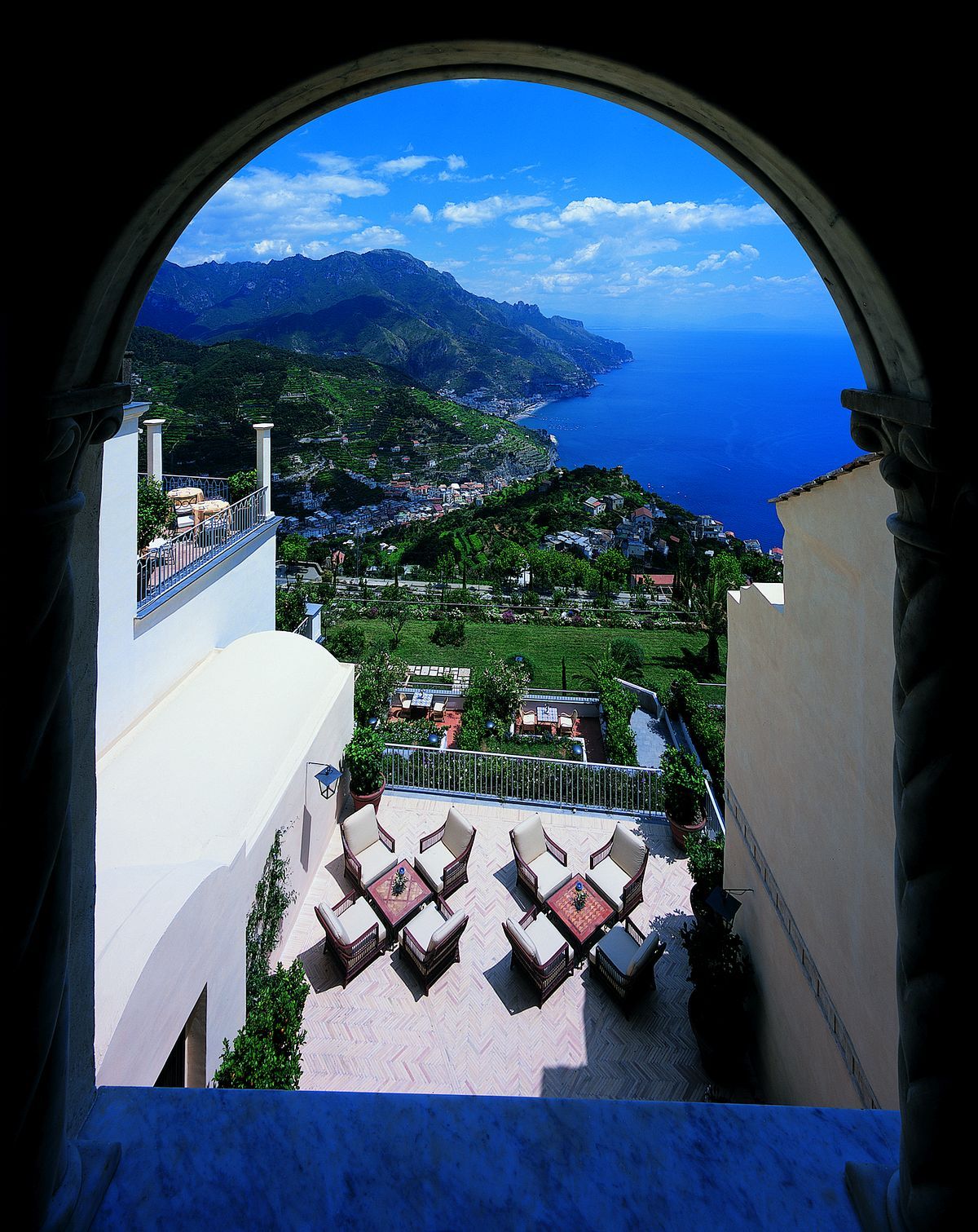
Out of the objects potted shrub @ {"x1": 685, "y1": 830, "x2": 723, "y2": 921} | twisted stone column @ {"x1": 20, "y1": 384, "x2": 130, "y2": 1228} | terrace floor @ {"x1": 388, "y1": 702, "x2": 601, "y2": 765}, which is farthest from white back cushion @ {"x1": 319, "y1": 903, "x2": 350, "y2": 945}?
terrace floor @ {"x1": 388, "y1": 702, "x2": 601, "y2": 765}

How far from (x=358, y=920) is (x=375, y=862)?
1005mm

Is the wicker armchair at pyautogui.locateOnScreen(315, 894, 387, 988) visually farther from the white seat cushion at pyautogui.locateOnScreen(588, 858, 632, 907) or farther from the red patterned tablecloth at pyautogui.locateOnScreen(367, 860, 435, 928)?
the white seat cushion at pyautogui.locateOnScreen(588, 858, 632, 907)

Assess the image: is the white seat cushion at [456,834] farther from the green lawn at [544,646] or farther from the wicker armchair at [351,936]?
the green lawn at [544,646]

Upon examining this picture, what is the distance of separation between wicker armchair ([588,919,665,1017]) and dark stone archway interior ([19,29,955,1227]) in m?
5.61

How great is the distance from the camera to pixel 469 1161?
1.49 m

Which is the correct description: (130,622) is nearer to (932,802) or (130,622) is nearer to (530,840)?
(530,840)

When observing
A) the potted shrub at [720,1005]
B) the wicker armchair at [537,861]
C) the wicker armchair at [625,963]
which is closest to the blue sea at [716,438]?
the wicker armchair at [537,861]

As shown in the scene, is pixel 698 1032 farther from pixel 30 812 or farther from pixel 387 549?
pixel 387 549

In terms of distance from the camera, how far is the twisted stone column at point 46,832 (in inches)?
47.0

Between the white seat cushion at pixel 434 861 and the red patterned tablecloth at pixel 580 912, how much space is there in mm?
1292

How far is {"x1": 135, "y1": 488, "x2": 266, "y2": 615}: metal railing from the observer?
8.07 meters

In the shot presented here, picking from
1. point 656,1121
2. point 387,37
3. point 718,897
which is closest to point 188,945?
point 656,1121

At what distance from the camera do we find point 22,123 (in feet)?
3.88

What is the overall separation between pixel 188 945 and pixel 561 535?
189 ft
